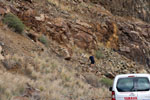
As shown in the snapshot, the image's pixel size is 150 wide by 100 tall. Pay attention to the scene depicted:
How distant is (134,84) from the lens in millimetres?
6715

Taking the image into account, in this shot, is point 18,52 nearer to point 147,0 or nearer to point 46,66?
point 46,66

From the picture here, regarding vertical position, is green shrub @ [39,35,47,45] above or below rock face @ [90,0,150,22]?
below

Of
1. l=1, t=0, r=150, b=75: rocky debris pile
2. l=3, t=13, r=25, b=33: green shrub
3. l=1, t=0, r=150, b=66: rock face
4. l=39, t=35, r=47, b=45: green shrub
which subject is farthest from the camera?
l=1, t=0, r=150, b=66: rock face

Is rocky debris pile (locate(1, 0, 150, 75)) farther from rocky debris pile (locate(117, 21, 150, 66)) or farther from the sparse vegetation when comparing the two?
the sparse vegetation

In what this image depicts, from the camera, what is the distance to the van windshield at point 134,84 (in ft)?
21.7

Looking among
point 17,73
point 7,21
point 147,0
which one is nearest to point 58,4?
point 7,21

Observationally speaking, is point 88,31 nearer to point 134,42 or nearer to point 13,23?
point 134,42

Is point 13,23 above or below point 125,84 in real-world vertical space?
above

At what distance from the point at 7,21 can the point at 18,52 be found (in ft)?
11.3

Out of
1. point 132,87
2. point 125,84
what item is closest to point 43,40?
point 125,84

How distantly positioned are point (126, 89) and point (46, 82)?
15.9 ft

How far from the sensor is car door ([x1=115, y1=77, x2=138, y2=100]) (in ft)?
21.6

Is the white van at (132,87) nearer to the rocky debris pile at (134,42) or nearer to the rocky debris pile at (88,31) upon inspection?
the rocky debris pile at (88,31)

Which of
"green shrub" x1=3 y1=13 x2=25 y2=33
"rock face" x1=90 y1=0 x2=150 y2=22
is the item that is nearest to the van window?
"green shrub" x1=3 y1=13 x2=25 y2=33
